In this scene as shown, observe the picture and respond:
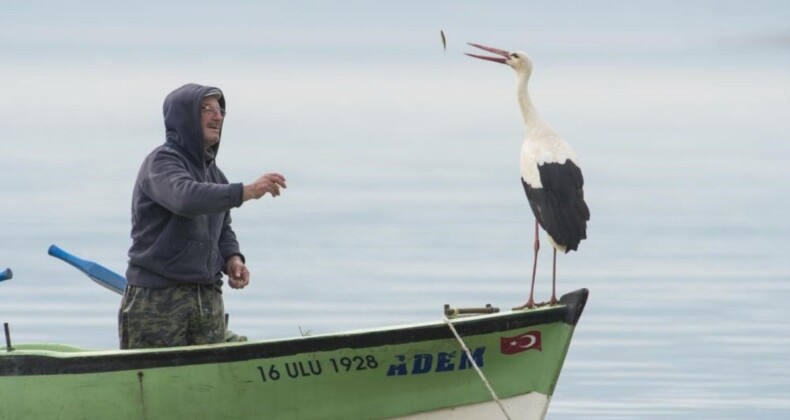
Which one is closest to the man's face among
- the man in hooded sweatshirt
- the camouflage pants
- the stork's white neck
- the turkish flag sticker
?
the man in hooded sweatshirt

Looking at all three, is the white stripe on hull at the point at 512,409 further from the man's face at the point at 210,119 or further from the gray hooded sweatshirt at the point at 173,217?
the man's face at the point at 210,119

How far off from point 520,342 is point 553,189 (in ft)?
3.05

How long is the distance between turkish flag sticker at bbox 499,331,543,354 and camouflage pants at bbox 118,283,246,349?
1.29 m

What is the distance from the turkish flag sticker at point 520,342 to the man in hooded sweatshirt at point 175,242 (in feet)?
4.27

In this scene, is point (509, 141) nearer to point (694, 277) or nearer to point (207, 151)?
point (694, 277)

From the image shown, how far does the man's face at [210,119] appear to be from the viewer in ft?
Result: 40.2

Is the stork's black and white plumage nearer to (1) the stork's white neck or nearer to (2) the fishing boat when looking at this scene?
(1) the stork's white neck

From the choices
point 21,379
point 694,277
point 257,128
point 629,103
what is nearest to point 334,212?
point 694,277

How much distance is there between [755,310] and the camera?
2109cm

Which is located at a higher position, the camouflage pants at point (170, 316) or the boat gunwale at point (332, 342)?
the camouflage pants at point (170, 316)

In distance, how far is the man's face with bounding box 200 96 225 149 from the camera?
1226cm

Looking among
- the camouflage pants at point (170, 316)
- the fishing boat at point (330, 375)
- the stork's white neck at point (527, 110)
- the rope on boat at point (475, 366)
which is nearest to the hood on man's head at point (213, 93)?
the camouflage pants at point (170, 316)

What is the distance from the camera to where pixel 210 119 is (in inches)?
484

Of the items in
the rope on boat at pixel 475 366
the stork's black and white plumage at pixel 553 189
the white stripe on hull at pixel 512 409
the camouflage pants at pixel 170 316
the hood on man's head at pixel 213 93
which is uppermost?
the hood on man's head at pixel 213 93
